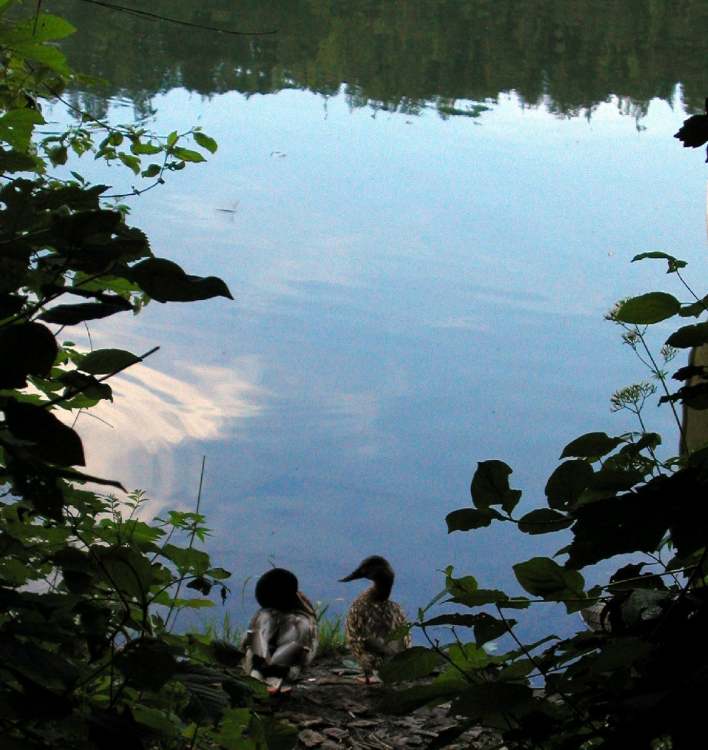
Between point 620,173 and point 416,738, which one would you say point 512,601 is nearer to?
point 416,738

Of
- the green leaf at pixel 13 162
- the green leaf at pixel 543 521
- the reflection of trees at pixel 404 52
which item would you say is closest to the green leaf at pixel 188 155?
the green leaf at pixel 13 162

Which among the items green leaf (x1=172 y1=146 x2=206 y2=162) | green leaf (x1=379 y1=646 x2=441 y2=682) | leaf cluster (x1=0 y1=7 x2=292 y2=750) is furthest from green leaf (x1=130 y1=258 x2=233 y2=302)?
green leaf (x1=172 y1=146 x2=206 y2=162)

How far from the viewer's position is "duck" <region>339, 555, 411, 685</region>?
312 centimetres

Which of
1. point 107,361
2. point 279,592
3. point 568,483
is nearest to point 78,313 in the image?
point 107,361

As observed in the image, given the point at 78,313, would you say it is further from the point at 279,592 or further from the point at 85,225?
the point at 279,592

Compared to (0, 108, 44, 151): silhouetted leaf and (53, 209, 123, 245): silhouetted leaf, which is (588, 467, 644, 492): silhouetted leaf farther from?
(0, 108, 44, 151): silhouetted leaf

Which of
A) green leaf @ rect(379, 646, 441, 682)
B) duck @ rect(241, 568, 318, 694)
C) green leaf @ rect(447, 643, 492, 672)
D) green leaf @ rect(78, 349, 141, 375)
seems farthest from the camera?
duck @ rect(241, 568, 318, 694)

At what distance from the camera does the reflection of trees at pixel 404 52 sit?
7828mm

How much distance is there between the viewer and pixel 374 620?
320 cm

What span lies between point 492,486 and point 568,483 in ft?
0.22

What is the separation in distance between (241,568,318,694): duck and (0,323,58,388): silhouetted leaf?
7.48 ft

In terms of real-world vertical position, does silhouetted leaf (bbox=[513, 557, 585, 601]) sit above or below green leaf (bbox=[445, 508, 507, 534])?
Result: below

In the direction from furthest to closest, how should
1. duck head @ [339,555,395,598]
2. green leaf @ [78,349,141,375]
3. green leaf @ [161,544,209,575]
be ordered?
1. duck head @ [339,555,395,598]
2. green leaf @ [161,544,209,575]
3. green leaf @ [78,349,141,375]

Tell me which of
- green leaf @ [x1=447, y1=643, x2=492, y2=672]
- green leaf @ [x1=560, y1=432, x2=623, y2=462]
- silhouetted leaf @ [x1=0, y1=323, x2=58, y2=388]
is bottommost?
green leaf @ [x1=447, y1=643, x2=492, y2=672]
